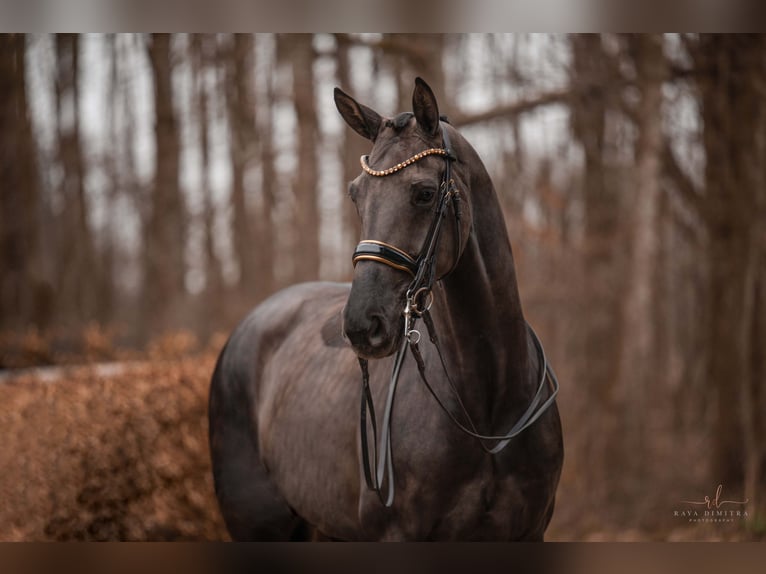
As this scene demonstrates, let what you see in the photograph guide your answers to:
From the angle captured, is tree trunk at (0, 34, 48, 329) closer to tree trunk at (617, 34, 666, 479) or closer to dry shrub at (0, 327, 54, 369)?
dry shrub at (0, 327, 54, 369)

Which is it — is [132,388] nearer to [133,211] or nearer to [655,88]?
[133,211]

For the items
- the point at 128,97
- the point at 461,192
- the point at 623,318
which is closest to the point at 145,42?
the point at 128,97

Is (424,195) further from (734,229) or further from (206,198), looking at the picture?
(206,198)

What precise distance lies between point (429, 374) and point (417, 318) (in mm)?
384

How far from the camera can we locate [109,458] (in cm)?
450

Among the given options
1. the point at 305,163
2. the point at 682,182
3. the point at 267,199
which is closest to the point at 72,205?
the point at 267,199

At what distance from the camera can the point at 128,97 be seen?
667 centimetres

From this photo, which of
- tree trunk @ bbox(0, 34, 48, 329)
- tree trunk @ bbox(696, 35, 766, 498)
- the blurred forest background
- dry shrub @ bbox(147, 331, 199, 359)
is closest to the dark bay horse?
the blurred forest background

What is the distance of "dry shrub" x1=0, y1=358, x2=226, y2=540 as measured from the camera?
14.4 ft

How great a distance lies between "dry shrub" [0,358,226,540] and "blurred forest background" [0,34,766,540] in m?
0.12

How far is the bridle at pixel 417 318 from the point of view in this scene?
7.55 feet

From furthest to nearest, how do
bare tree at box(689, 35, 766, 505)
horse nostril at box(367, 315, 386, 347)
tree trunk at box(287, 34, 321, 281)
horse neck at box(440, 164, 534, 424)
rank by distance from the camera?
tree trunk at box(287, 34, 321, 281) < bare tree at box(689, 35, 766, 505) < horse neck at box(440, 164, 534, 424) < horse nostril at box(367, 315, 386, 347)

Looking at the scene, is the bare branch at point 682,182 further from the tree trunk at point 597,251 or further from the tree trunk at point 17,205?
the tree trunk at point 17,205

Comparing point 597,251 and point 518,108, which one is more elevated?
point 518,108
